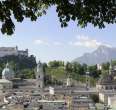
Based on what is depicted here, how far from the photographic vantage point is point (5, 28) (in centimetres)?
413

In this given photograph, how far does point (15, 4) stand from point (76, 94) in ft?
151

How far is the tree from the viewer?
3.99 m

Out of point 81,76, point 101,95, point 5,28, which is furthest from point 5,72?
point 5,28

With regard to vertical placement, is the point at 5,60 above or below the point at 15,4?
above

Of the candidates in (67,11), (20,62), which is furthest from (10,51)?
(67,11)

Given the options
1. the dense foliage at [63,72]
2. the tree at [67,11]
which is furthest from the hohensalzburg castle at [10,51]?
the tree at [67,11]

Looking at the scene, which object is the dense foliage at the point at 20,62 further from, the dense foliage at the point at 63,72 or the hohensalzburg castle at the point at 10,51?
the hohensalzburg castle at the point at 10,51

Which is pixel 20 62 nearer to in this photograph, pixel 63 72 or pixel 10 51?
pixel 10 51

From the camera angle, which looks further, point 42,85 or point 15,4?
point 42,85

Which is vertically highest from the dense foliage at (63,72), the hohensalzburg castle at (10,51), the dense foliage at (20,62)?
the hohensalzburg castle at (10,51)

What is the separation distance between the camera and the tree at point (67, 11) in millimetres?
3986

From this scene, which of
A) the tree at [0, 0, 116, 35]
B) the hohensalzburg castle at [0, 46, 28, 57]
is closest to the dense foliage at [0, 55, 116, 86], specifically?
the hohensalzburg castle at [0, 46, 28, 57]

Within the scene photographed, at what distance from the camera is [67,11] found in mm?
4059

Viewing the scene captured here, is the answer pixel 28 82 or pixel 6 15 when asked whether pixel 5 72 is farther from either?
pixel 6 15
